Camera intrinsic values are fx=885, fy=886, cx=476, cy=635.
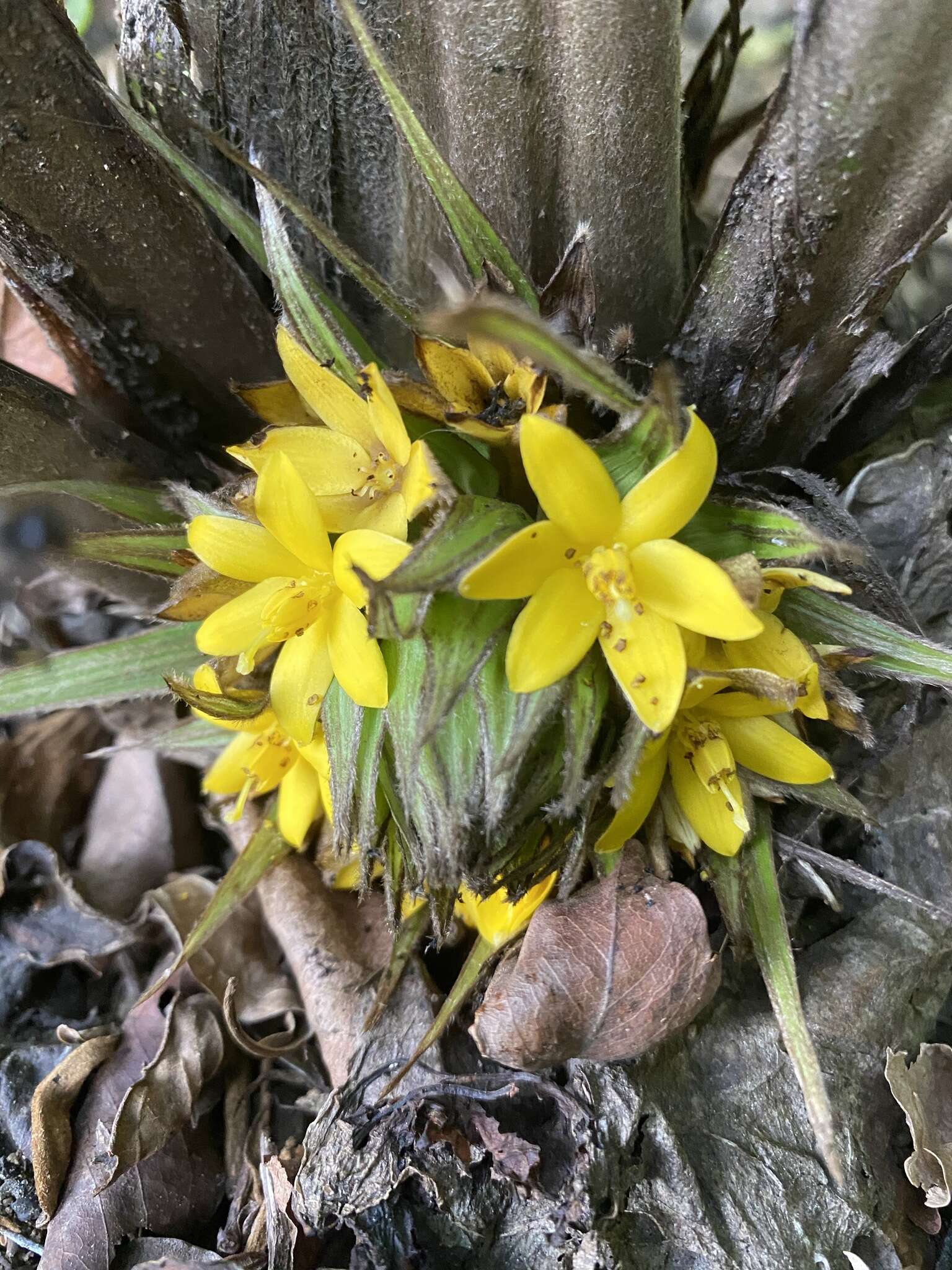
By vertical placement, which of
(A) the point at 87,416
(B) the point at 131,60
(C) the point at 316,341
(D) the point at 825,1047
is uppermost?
(B) the point at 131,60

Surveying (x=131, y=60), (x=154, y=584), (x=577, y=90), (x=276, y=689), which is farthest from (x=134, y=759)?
(x=577, y=90)

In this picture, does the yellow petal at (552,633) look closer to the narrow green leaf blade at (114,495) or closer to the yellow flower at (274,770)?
the yellow flower at (274,770)

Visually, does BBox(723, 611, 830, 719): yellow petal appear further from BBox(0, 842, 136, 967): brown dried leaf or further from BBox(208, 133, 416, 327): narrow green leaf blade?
BBox(0, 842, 136, 967): brown dried leaf

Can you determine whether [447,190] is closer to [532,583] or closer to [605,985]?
[532,583]

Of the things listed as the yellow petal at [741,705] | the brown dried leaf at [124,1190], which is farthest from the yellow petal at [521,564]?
the brown dried leaf at [124,1190]

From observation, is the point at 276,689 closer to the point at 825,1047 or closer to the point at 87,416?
the point at 87,416

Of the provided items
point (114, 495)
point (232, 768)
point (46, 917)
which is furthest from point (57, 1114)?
point (114, 495)

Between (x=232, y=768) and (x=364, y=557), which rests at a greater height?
(x=364, y=557)
